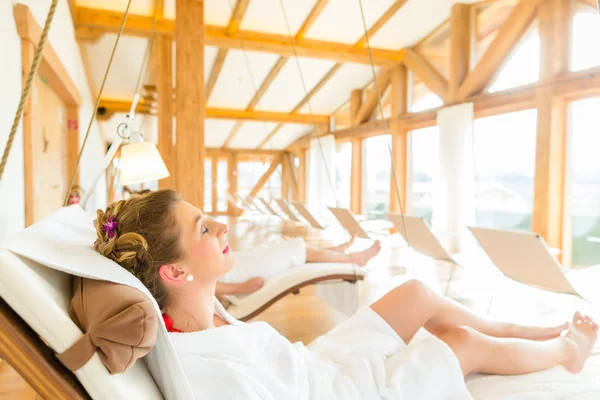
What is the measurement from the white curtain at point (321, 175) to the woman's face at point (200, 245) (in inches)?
312

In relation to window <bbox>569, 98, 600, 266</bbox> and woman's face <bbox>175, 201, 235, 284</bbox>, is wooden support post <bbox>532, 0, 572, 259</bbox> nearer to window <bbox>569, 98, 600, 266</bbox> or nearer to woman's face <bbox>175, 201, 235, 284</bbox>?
window <bbox>569, 98, 600, 266</bbox>

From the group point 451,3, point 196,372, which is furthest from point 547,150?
point 196,372

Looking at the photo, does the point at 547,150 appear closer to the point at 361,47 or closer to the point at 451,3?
the point at 451,3

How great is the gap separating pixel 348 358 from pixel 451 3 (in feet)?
18.6

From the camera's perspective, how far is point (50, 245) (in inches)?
29.4

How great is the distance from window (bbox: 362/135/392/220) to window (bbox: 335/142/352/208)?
1.81ft

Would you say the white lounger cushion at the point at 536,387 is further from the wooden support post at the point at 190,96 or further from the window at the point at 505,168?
the window at the point at 505,168

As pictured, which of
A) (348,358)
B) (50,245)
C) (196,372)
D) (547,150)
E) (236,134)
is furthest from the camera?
(236,134)

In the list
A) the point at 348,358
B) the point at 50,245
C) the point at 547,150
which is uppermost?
the point at 547,150

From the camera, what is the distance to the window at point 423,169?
6660mm

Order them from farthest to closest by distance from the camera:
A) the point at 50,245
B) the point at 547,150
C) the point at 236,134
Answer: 1. the point at 236,134
2. the point at 547,150
3. the point at 50,245

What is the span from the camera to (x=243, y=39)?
18.4ft

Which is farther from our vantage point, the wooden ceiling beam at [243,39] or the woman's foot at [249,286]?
the wooden ceiling beam at [243,39]

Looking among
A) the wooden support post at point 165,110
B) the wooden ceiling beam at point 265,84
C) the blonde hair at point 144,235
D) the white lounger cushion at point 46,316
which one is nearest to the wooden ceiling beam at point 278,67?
the wooden ceiling beam at point 265,84
